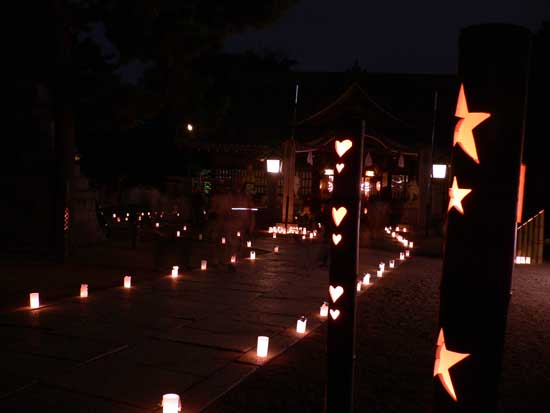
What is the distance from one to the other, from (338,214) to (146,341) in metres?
3.24

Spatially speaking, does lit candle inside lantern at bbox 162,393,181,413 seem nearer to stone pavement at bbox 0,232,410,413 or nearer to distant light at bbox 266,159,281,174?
stone pavement at bbox 0,232,410,413

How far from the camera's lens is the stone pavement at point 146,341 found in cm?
433

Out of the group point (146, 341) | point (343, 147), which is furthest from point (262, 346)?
point (343, 147)

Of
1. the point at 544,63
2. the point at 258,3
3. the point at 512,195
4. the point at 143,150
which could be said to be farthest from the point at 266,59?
the point at 512,195

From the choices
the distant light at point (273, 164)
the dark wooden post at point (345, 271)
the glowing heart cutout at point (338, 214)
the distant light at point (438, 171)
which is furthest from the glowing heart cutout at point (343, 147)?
the distant light at point (438, 171)

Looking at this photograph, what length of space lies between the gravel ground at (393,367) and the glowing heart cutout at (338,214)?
1594mm

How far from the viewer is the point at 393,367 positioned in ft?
17.6

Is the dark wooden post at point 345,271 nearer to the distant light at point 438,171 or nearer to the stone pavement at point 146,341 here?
the stone pavement at point 146,341

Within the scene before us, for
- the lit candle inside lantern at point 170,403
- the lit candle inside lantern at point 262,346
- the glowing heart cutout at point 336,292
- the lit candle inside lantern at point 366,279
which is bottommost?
the lit candle inside lantern at point 366,279

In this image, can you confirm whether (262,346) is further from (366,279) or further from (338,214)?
(366,279)

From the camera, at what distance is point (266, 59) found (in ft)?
135

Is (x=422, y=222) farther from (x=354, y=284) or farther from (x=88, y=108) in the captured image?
(x=354, y=284)

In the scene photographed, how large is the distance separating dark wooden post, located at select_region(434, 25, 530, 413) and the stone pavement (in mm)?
2459

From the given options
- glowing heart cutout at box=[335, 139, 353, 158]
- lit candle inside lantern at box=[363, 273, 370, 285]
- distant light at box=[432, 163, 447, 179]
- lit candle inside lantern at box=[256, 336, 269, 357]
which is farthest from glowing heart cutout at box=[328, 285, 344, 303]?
distant light at box=[432, 163, 447, 179]
